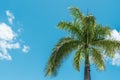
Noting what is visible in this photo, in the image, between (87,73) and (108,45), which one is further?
(108,45)

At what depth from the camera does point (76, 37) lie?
4678cm

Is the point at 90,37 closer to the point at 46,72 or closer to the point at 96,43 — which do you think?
the point at 96,43

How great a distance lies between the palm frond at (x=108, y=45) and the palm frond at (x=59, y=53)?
232 centimetres

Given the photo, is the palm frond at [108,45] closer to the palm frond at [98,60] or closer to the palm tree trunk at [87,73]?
the palm frond at [98,60]

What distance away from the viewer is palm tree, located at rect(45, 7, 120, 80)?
44844mm

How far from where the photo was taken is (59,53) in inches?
1769

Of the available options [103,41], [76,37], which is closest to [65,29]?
[76,37]

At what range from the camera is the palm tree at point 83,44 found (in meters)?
44.8

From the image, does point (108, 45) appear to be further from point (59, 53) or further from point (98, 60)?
point (59, 53)

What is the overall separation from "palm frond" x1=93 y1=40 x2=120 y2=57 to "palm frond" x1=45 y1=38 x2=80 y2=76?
2.32 metres

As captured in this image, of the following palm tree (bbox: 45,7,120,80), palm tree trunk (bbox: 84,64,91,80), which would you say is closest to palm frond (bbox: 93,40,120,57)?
palm tree (bbox: 45,7,120,80)

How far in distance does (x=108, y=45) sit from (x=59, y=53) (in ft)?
17.2

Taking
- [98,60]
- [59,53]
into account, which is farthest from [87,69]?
[59,53]

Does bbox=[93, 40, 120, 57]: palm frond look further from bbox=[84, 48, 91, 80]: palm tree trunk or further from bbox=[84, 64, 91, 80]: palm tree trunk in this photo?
bbox=[84, 64, 91, 80]: palm tree trunk
